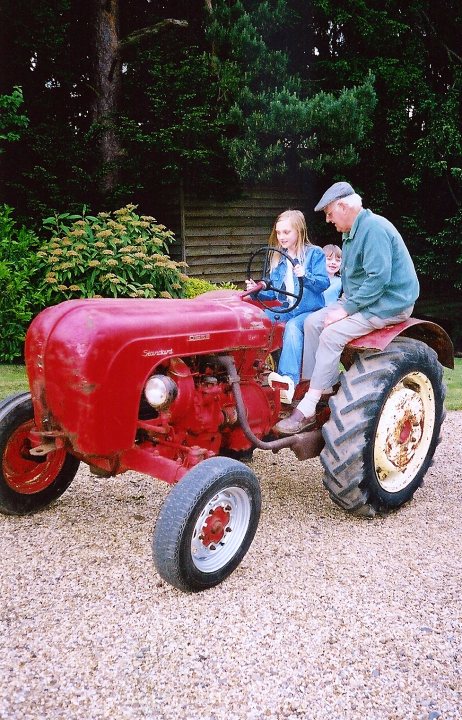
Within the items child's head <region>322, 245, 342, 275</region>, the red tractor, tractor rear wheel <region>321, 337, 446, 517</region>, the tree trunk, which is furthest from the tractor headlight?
the tree trunk

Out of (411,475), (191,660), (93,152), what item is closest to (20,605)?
(191,660)

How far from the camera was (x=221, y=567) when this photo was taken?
2.88 metres

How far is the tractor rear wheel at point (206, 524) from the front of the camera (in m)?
2.66

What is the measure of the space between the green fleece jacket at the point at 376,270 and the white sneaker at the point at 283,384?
0.52 meters

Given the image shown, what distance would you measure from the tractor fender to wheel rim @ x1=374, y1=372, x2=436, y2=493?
30cm

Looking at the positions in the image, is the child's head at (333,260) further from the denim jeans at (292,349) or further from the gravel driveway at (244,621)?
the gravel driveway at (244,621)

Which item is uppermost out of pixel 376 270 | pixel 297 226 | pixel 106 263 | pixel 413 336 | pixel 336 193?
pixel 336 193

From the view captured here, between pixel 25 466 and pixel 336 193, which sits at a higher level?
pixel 336 193

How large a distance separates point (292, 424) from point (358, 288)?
0.83 meters

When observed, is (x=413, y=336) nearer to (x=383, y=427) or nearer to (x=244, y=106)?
(x=383, y=427)

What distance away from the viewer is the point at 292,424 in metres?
3.60

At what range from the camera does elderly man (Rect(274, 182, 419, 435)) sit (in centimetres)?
339

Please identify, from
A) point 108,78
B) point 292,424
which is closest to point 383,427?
point 292,424

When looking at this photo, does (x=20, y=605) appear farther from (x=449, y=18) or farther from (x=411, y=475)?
(x=449, y=18)
